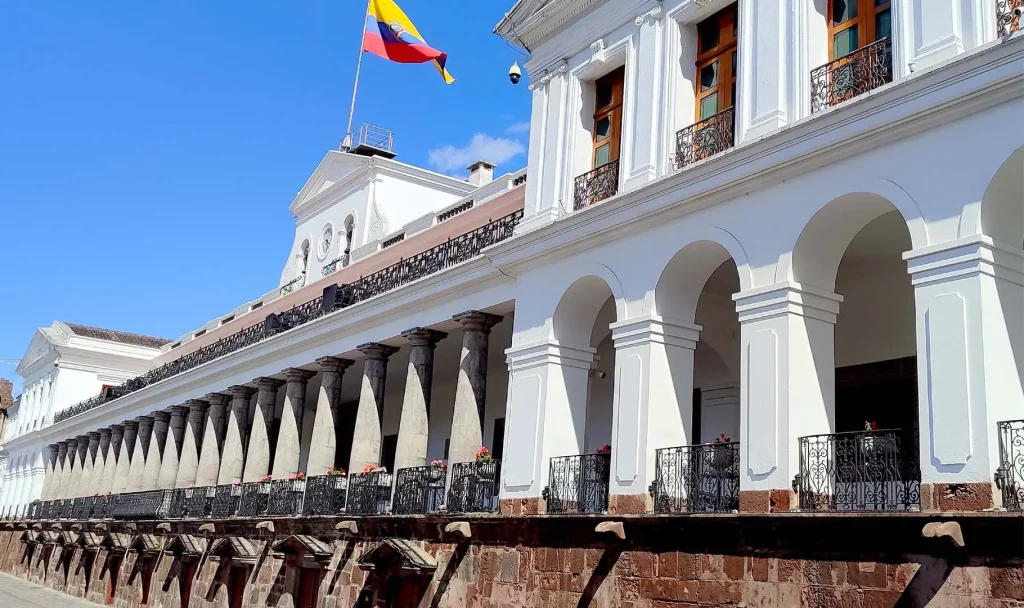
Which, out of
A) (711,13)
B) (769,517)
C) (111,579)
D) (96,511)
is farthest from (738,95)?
(96,511)

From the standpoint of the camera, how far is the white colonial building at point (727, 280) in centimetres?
966

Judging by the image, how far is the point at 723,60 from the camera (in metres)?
13.6

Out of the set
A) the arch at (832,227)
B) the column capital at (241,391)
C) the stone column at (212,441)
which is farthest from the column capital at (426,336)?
the stone column at (212,441)

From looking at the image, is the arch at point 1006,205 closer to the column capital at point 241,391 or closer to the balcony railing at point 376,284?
the balcony railing at point 376,284

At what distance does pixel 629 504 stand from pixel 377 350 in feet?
28.9

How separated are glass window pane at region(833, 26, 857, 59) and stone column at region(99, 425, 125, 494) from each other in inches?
1134

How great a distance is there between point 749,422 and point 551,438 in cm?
391

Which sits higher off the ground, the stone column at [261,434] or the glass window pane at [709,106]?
the glass window pane at [709,106]

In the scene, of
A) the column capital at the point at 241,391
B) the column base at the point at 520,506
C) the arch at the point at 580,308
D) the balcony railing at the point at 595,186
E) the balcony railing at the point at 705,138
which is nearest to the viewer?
the balcony railing at the point at 705,138

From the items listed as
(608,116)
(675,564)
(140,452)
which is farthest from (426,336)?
(140,452)

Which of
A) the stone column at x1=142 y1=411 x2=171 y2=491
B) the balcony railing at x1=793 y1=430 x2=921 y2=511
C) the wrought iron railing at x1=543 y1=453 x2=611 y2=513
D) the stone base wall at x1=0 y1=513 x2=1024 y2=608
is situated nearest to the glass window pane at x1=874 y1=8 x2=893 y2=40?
the balcony railing at x1=793 y1=430 x2=921 y2=511

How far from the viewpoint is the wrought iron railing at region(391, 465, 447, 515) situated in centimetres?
1659

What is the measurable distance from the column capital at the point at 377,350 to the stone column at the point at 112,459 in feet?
57.2

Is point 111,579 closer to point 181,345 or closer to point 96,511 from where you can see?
point 96,511
